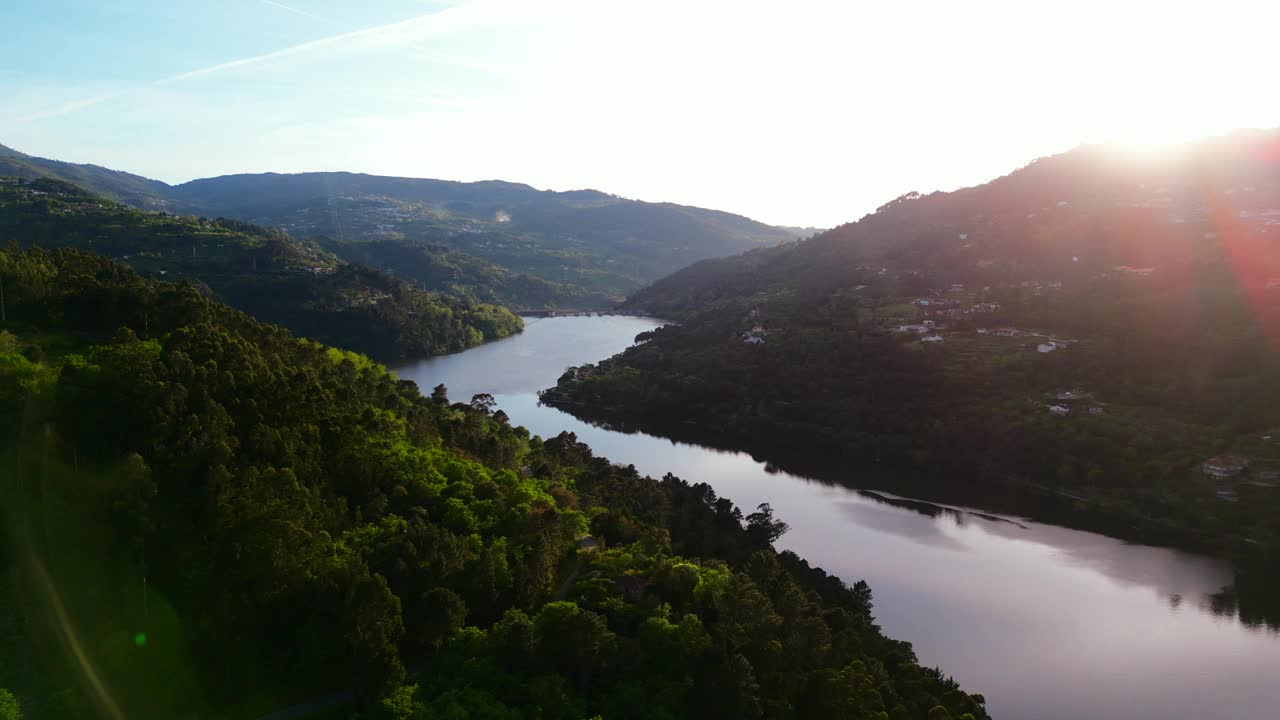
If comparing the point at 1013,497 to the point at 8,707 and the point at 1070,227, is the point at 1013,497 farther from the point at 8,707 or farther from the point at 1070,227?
the point at 1070,227

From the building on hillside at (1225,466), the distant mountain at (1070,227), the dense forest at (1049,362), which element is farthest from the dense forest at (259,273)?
the building on hillside at (1225,466)

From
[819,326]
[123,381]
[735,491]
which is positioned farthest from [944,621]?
[819,326]

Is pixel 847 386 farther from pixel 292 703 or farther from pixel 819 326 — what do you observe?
pixel 292 703

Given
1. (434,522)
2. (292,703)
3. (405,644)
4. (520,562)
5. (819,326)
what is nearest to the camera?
(292,703)

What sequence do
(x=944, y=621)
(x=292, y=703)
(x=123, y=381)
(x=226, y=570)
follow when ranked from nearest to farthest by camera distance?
1. (x=292, y=703)
2. (x=226, y=570)
3. (x=123, y=381)
4. (x=944, y=621)

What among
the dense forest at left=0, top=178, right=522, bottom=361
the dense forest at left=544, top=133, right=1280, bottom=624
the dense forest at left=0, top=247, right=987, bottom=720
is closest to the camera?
the dense forest at left=0, top=247, right=987, bottom=720

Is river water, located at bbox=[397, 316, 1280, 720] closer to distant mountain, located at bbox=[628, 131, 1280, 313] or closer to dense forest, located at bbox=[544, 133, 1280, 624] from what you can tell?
dense forest, located at bbox=[544, 133, 1280, 624]

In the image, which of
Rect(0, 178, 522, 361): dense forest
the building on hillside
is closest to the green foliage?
the building on hillside
